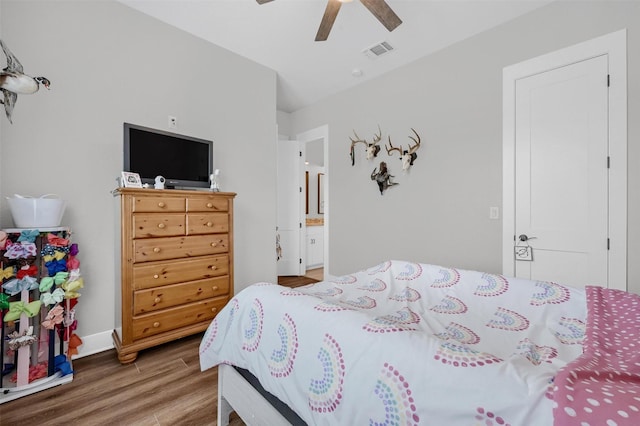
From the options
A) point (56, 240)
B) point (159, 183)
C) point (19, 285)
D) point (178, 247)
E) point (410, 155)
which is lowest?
point (19, 285)

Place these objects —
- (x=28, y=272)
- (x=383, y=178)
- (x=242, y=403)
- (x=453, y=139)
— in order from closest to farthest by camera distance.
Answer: (x=242, y=403) < (x=28, y=272) < (x=453, y=139) < (x=383, y=178)

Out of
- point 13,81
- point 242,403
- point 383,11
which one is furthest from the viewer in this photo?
point 383,11

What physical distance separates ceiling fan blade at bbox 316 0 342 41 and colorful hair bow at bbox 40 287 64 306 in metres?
2.59

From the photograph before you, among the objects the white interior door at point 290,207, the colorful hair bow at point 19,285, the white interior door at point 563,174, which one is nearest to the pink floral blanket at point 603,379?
the white interior door at point 563,174

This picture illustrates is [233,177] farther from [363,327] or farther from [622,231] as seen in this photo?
[622,231]

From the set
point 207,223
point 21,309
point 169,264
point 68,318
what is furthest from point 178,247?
point 21,309

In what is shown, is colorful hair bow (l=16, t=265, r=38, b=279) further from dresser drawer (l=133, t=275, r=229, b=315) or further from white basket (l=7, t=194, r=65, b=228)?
dresser drawer (l=133, t=275, r=229, b=315)

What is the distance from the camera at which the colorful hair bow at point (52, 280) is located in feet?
5.67

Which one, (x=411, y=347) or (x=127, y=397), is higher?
(x=411, y=347)

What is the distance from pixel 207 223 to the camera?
241 centimetres

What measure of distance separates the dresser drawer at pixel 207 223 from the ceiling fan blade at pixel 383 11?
77.8 inches

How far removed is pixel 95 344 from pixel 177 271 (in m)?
0.86

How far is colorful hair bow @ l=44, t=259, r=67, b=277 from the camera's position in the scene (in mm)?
1773

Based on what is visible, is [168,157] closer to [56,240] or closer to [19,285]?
[56,240]
